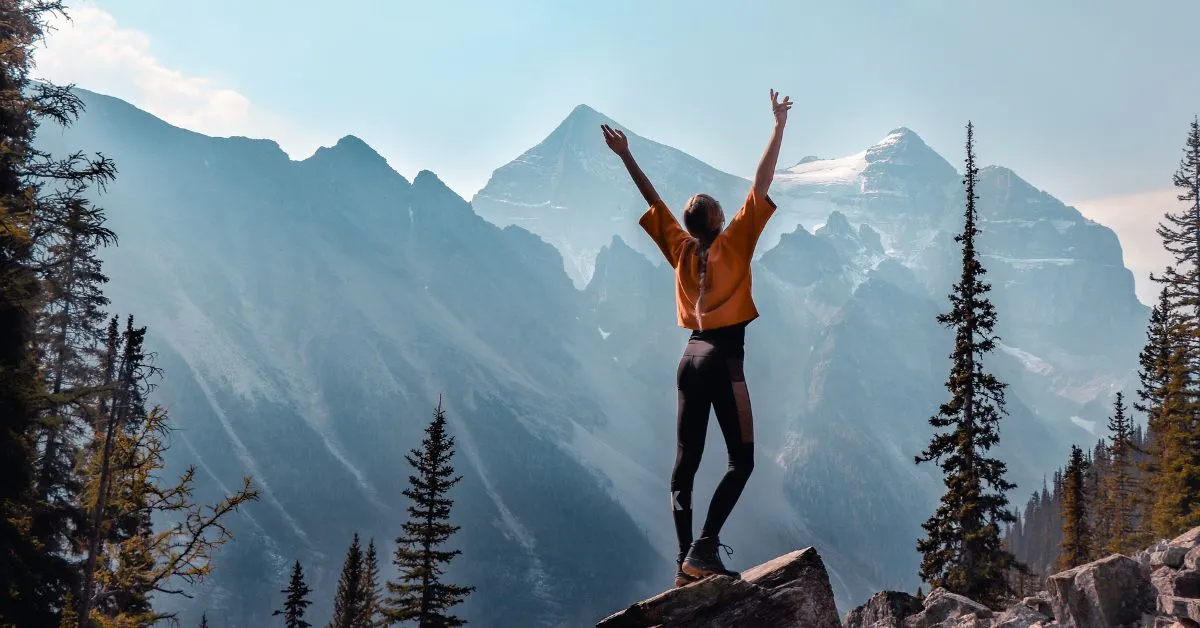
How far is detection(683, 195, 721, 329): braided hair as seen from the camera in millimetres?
8133

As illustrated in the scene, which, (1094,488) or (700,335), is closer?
(700,335)

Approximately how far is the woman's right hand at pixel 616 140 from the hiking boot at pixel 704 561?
3.74 meters

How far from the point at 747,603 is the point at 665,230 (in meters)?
3.50

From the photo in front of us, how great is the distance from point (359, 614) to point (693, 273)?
4703 centimetres

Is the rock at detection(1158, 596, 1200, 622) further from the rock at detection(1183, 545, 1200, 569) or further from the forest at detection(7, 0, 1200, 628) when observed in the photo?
the forest at detection(7, 0, 1200, 628)

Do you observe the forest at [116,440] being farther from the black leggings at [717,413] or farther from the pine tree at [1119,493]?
the black leggings at [717,413]

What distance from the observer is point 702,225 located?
8.20 meters

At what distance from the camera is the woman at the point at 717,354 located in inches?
309

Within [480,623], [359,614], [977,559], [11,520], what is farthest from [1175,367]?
[480,623]

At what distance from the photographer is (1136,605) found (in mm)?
11742

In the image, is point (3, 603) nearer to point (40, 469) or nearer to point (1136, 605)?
point (40, 469)

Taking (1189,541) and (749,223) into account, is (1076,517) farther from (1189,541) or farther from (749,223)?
(749,223)

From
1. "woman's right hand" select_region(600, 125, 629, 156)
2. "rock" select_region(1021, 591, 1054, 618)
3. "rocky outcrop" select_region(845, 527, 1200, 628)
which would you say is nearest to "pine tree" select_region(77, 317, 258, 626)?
"woman's right hand" select_region(600, 125, 629, 156)

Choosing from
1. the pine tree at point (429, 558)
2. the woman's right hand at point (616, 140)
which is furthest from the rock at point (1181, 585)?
the pine tree at point (429, 558)
